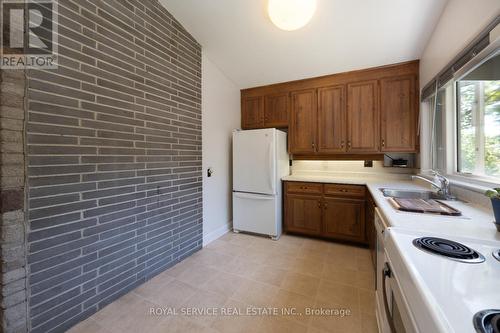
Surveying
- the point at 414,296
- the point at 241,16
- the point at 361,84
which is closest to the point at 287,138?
the point at 361,84

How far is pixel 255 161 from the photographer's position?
9.77 ft

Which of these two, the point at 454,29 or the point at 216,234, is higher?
the point at 454,29

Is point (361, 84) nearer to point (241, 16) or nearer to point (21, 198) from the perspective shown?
point (241, 16)

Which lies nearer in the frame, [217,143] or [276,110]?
[217,143]

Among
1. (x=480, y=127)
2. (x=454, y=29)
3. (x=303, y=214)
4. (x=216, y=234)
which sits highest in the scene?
(x=454, y=29)

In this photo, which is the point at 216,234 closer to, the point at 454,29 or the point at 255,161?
the point at 255,161

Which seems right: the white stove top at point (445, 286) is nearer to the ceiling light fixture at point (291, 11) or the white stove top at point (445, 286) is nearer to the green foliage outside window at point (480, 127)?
the green foliage outside window at point (480, 127)

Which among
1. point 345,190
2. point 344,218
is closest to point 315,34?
point 345,190

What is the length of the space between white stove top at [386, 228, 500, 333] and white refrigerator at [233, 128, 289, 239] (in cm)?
210

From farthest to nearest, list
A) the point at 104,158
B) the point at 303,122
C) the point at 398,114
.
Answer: the point at 303,122, the point at 398,114, the point at 104,158

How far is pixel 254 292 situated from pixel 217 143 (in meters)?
1.94

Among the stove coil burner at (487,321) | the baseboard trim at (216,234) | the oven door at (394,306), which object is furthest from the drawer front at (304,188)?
the stove coil burner at (487,321)

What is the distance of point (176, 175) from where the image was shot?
2.30 metres

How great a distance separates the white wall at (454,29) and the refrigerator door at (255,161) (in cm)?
179
